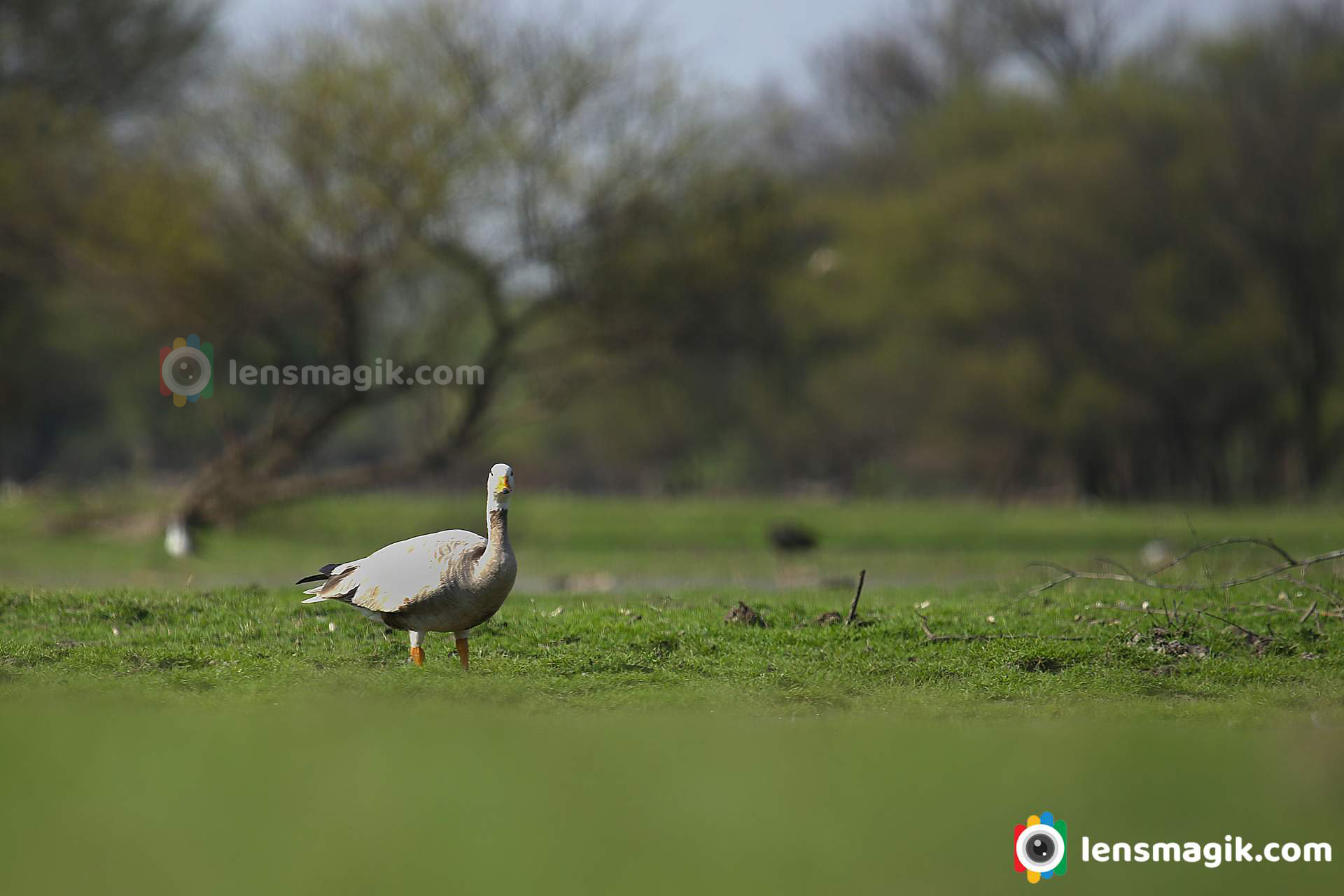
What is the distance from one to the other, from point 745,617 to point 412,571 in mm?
Result: 3516

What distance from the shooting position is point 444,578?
7.92 meters

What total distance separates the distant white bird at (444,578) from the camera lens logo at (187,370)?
84.0ft

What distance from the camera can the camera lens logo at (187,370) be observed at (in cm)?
3525

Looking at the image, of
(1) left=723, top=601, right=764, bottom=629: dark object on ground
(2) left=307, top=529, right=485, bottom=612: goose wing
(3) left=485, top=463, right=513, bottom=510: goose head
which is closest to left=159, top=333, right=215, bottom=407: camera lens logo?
(1) left=723, top=601, right=764, bottom=629: dark object on ground

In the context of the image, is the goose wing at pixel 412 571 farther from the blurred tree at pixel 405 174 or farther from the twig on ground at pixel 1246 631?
the blurred tree at pixel 405 174

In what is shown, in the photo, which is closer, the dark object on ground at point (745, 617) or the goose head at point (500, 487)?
the goose head at point (500, 487)

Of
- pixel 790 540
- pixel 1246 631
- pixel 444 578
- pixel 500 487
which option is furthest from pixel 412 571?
pixel 790 540

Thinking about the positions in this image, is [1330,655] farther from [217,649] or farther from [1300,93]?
[1300,93]

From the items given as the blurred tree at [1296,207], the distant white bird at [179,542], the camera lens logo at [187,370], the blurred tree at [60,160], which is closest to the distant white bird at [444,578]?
the distant white bird at [179,542]

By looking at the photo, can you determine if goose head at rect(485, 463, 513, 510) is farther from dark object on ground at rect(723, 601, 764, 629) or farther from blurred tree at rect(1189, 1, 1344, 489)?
blurred tree at rect(1189, 1, 1344, 489)

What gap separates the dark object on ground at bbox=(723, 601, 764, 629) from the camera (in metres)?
10.7

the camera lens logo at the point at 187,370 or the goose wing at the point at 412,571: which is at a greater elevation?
the camera lens logo at the point at 187,370

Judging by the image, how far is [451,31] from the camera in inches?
1117

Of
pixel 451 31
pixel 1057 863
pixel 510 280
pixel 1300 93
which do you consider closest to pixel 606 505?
pixel 510 280
